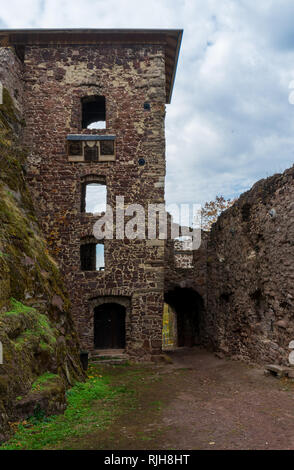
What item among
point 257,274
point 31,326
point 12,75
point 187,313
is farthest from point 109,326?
point 12,75

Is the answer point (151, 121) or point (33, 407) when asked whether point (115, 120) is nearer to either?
point (151, 121)

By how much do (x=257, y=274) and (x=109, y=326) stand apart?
5.40 metres

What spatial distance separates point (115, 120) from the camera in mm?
12773

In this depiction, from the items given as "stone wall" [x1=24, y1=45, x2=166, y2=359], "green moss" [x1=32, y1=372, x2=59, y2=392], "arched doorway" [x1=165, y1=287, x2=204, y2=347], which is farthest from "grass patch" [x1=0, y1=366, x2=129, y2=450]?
"arched doorway" [x1=165, y1=287, x2=204, y2=347]

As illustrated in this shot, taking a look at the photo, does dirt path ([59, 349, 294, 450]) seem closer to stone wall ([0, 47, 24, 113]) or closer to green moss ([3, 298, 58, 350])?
green moss ([3, 298, 58, 350])

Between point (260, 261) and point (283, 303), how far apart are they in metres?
1.56

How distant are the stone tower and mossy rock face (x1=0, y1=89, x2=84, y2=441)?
2.06 meters

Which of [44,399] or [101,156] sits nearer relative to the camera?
[44,399]

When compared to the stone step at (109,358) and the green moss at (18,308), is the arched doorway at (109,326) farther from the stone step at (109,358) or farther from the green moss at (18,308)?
the green moss at (18,308)

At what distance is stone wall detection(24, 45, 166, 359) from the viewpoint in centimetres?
1195

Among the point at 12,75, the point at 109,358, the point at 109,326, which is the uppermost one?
the point at 12,75

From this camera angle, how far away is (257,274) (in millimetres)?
10203

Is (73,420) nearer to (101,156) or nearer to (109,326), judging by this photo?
(109,326)

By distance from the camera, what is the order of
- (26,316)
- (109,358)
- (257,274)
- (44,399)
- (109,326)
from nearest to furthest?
(44,399), (26,316), (257,274), (109,358), (109,326)
